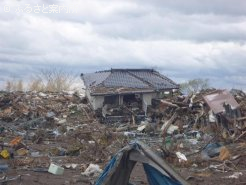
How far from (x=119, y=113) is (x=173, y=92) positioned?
3.71m

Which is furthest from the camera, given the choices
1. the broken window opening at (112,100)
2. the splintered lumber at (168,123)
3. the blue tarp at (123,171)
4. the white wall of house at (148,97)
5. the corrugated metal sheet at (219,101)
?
the white wall of house at (148,97)

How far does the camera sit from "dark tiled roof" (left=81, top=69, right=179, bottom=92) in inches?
926

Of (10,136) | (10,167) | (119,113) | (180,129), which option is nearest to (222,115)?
(180,129)

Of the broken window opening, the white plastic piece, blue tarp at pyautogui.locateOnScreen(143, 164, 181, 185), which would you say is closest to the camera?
blue tarp at pyautogui.locateOnScreen(143, 164, 181, 185)

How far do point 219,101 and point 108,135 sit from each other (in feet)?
16.4

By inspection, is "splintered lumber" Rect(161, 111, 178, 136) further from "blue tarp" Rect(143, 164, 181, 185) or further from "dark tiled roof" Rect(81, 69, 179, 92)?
"blue tarp" Rect(143, 164, 181, 185)

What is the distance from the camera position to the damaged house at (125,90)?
2239 centimetres

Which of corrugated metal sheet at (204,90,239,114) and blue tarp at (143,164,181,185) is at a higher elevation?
corrugated metal sheet at (204,90,239,114)

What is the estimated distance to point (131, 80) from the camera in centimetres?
2425

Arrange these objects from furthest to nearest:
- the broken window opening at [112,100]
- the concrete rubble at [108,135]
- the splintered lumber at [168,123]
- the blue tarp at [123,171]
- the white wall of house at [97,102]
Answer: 1. the broken window opening at [112,100]
2. the white wall of house at [97,102]
3. the splintered lumber at [168,123]
4. the concrete rubble at [108,135]
5. the blue tarp at [123,171]

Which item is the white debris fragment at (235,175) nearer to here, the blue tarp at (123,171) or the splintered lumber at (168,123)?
the blue tarp at (123,171)

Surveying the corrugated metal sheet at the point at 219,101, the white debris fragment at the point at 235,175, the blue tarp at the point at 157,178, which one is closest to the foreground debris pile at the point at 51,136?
the white debris fragment at the point at 235,175

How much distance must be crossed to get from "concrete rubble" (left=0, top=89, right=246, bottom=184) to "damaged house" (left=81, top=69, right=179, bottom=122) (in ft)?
0.80

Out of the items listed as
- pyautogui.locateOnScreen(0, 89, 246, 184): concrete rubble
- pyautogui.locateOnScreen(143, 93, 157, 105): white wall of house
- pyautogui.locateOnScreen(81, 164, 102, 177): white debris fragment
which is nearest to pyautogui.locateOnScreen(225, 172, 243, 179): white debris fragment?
pyautogui.locateOnScreen(0, 89, 246, 184): concrete rubble
